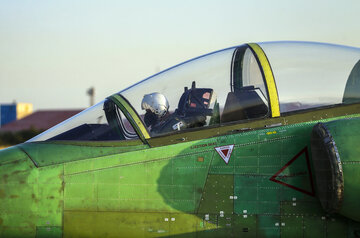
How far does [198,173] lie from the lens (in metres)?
6.53

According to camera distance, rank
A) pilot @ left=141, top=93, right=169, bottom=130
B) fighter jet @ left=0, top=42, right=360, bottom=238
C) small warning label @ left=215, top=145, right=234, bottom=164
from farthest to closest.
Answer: pilot @ left=141, top=93, right=169, bottom=130, small warning label @ left=215, top=145, right=234, bottom=164, fighter jet @ left=0, top=42, right=360, bottom=238

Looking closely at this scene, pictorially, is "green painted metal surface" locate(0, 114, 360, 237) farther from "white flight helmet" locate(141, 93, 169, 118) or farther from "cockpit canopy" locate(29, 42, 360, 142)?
"white flight helmet" locate(141, 93, 169, 118)

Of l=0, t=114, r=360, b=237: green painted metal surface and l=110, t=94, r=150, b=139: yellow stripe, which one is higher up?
l=110, t=94, r=150, b=139: yellow stripe

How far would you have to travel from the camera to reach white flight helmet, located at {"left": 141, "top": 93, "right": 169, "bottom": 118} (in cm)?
688

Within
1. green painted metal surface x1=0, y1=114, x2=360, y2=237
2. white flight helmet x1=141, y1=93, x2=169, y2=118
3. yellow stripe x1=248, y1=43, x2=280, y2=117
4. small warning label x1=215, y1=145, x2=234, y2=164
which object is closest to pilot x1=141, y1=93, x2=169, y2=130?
white flight helmet x1=141, y1=93, x2=169, y2=118

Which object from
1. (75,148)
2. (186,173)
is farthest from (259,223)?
(75,148)

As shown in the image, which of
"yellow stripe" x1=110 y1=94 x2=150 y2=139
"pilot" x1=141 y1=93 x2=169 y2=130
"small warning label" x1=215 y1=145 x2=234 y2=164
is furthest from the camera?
"pilot" x1=141 y1=93 x2=169 y2=130

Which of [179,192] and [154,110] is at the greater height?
[154,110]

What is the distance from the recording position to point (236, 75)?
7.11 m

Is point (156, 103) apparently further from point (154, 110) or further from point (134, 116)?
point (134, 116)

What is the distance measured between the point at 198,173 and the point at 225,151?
16.2 inches

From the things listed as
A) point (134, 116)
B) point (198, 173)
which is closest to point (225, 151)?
point (198, 173)

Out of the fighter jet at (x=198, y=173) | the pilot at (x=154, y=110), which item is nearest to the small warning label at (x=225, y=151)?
the fighter jet at (x=198, y=173)

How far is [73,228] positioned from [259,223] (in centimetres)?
217
